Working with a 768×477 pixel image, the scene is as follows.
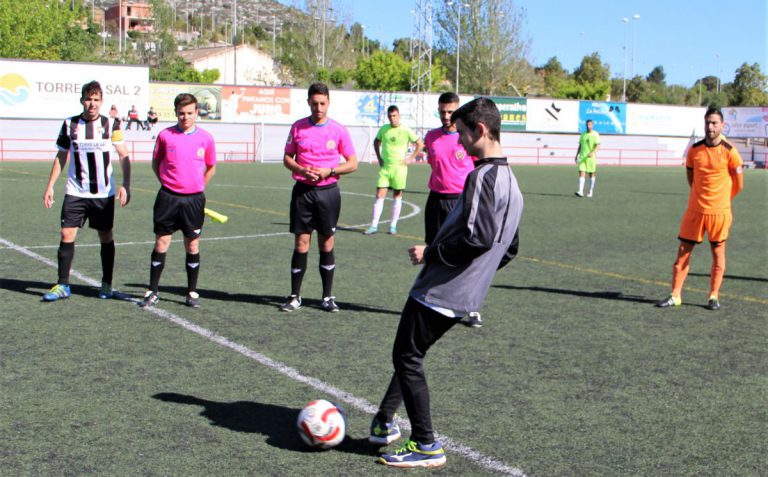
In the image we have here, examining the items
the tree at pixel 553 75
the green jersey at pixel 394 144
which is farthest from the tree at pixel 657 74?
the green jersey at pixel 394 144

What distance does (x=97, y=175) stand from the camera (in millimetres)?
8867

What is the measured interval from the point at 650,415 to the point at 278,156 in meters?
43.8

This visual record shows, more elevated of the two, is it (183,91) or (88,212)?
(183,91)

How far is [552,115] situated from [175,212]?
51424mm

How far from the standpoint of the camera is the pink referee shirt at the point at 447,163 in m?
8.34

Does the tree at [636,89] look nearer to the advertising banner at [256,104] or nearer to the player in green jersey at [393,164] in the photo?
the advertising banner at [256,104]

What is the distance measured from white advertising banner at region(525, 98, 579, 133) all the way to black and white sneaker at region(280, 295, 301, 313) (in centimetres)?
4955

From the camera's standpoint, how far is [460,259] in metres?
4.33

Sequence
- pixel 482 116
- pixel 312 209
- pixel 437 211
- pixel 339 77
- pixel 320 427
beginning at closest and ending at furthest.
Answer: pixel 482 116 < pixel 320 427 < pixel 437 211 < pixel 312 209 < pixel 339 77

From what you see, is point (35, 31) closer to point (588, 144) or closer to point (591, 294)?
point (588, 144)

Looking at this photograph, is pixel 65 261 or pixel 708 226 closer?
pixel 65 261

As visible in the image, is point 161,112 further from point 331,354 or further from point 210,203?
point 331,354

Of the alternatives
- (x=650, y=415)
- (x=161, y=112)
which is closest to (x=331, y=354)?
(x=650, y=415)

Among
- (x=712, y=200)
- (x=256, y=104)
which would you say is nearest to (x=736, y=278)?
(x=712, y=200)
